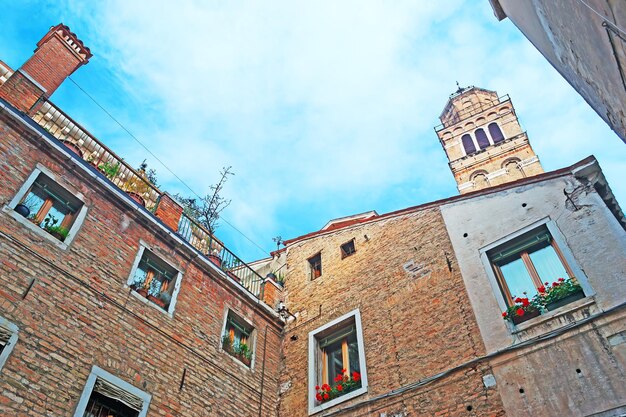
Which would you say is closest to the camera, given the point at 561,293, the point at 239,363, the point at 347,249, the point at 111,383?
the point at 111,383

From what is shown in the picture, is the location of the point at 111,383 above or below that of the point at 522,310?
below

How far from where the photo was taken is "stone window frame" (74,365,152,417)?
689cm

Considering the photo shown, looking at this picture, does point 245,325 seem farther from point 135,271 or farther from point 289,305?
point 135,271

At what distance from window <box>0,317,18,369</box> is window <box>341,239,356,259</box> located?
7.79 meters

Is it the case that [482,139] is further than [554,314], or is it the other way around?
[482,139]

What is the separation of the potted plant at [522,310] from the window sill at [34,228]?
26.2 feet

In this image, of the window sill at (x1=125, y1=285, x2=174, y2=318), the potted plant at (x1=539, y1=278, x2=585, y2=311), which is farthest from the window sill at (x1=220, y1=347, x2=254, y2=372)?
the potted plant at (x1=539, y1=278, x2=585, y2=311)

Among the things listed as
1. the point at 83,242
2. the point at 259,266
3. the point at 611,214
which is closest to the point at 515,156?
the point at 259,266

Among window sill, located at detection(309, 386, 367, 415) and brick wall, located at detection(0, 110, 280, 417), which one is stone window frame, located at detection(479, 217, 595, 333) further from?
brick wall, located at detection(0, 110, 280, 417)

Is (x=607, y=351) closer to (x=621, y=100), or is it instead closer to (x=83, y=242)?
(x=621, y=100)

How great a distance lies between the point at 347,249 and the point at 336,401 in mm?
4284

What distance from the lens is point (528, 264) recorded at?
Answer: 863 centimetres

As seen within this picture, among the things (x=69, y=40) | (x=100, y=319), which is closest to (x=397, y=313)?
(x=100, y=319)

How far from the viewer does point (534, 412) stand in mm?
6949
